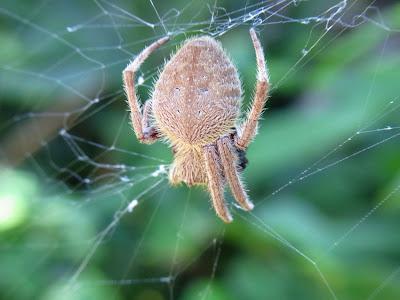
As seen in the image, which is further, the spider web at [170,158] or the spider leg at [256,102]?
the spider web at [170,158]

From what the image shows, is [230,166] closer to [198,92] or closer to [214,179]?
[214,179]

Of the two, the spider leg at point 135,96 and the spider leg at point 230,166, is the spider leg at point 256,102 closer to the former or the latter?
the spider leg at point 230,166

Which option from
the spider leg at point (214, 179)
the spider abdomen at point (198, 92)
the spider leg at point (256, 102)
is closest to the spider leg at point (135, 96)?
the spider abdomen at point (198, 92)

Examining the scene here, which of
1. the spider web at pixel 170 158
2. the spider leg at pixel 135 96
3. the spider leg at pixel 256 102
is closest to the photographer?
the spider leg at pixel 256 102

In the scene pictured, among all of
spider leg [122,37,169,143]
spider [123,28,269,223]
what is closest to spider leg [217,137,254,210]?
spider [123,28,269,223]

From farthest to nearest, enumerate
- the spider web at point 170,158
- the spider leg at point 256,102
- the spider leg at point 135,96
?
the spider web at point 170,158 < the spider leg at point 135,96 < the spider leg at point 256,102

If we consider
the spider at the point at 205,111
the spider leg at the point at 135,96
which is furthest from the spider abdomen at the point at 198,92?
the spider leg at the point at 135,96

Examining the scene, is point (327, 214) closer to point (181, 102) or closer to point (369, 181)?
point (369, 181)

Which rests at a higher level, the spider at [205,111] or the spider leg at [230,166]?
the spider at [205,111]
